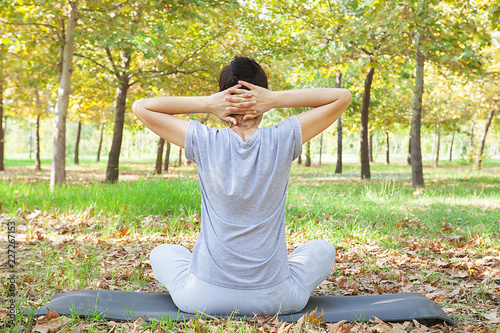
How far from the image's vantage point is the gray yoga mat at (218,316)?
2.60 meters

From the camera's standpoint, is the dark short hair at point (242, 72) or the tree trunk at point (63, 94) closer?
the dark short hair at point (242, 72)

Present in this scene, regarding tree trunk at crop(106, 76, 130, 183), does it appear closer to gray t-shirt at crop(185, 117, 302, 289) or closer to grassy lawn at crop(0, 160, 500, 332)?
grassy lawn at crop(0, 160, 500, 332)

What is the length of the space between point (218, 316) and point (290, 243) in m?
2.61

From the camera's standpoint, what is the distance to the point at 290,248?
4.86 meters

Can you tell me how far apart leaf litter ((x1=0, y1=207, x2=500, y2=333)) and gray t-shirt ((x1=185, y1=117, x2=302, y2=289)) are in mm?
365

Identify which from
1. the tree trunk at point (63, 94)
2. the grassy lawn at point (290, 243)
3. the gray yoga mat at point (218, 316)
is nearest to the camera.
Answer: the gray yoga mat at point (218, 316)

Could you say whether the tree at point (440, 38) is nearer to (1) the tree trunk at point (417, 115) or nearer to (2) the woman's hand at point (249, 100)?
(1) the tree trunk at point (417, 115)

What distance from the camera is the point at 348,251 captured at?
4.73m

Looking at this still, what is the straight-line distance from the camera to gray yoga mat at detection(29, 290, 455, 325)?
2604 millimetres

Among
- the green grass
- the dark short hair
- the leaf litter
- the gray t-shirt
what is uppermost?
the dark short hair

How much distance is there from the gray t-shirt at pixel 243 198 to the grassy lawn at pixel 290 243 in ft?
1.26

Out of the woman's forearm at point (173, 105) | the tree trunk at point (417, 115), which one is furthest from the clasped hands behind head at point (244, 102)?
the tree trunk at point (417, 115)

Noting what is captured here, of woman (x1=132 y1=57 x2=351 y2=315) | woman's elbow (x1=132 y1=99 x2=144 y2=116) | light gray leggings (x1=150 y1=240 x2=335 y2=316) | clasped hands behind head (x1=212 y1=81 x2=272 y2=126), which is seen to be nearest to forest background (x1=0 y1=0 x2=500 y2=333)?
light gray leggings (x1=150 y1=240 x2=335 y2=316)

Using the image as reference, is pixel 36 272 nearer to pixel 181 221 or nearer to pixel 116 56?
pixel 181 221
